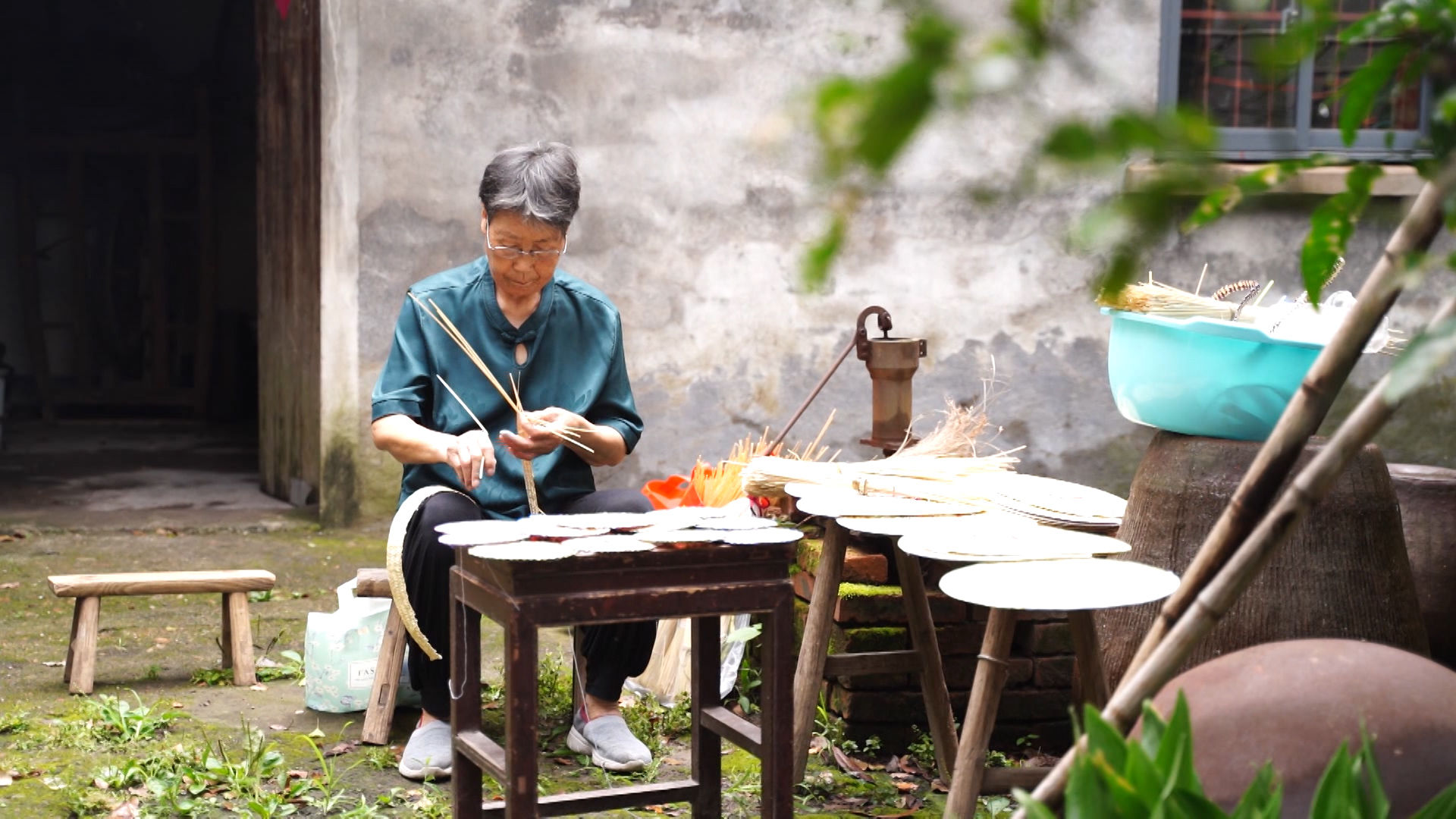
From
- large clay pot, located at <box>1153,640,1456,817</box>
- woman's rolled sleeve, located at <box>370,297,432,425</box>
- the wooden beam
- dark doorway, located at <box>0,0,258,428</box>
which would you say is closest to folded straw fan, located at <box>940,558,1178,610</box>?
large clay pot, located at <box>1153,640,1456,817</box>

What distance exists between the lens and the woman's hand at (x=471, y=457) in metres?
3.46

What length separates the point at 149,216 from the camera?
11.1m

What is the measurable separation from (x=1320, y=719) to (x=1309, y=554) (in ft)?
4.16

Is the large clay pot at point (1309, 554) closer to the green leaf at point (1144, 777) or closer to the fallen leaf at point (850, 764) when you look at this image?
the fallen leaf at point (850, 764)

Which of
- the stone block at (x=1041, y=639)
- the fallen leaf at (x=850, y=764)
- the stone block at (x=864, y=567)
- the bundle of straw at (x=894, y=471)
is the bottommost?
the fallen leaf at (x=850, y=764)

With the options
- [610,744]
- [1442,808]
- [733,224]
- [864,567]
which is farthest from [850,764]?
[733,224]

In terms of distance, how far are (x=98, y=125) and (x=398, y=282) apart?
6.17 meters

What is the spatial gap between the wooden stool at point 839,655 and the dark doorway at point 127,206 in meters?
8.17

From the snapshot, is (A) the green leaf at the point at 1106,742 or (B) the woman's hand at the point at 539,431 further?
(B) the woman's hand at the point at 539,431

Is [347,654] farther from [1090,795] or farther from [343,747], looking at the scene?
[1090,795]

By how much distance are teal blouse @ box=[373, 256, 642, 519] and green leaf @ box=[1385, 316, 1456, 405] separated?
110 inches

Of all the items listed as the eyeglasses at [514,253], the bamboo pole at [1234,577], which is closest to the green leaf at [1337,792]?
the bamboo pole at [1234,577]

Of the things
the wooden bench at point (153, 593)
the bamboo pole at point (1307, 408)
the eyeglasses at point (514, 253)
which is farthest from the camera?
the wooden bench at point (153, 593)

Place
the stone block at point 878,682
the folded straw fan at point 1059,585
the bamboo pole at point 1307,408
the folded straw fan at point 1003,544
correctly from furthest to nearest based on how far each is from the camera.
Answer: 1. the stone block at point 878,682
2. the folded straw fan at point 1003,544
3. the folded straw fan at point 1059,585
4. the bamboo pole at point 1307,408
